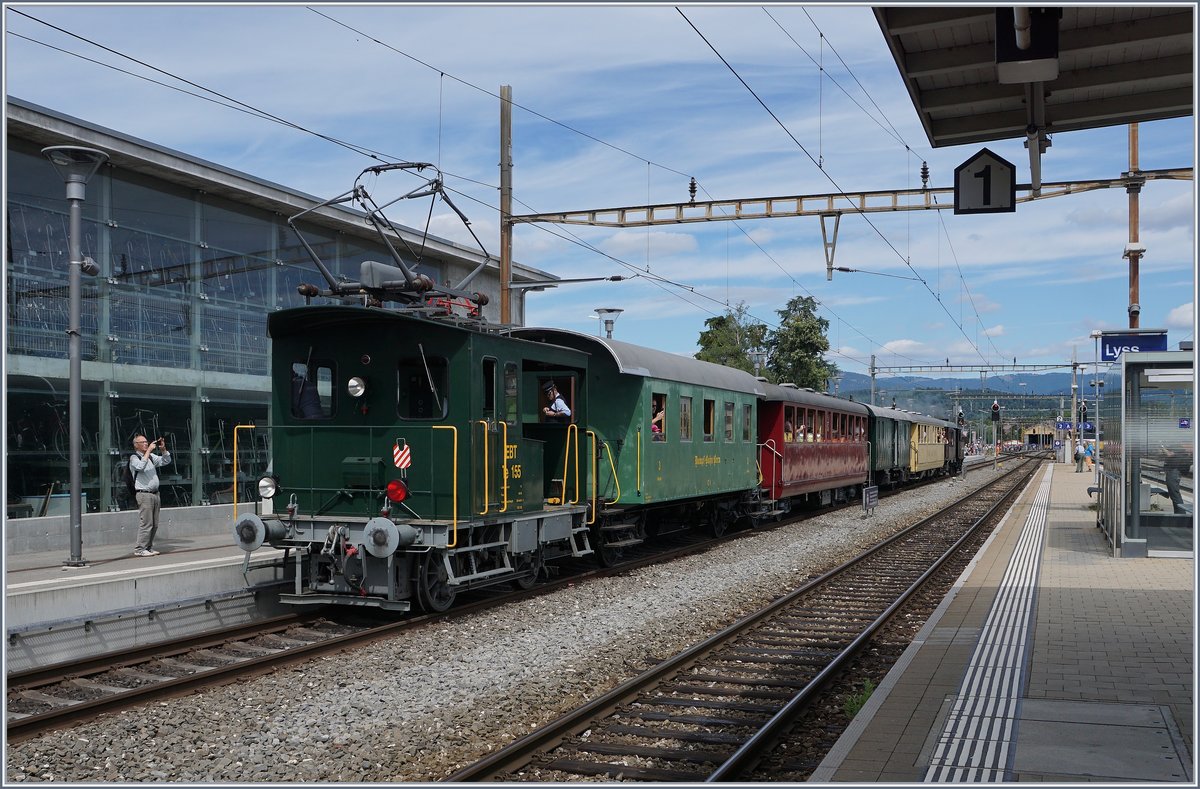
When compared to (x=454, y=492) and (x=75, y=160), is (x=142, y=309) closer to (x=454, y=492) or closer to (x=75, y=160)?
(x=75, y=160)

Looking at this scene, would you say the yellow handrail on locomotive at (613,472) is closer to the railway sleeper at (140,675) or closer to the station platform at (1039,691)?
the station platform at (1039,691)

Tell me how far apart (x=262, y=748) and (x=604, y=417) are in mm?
8972

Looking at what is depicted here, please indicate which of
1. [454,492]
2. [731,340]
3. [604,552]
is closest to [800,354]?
[731,340]

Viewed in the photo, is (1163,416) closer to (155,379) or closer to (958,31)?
(958,31)

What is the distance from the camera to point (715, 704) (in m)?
7.74

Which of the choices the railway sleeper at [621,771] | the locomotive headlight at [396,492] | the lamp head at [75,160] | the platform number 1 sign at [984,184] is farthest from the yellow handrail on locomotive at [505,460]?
the platform number 1 sign at [984,184]

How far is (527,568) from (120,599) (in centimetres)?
482

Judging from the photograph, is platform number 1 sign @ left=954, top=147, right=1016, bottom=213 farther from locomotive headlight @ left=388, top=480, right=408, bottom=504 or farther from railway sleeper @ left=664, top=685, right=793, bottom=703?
locomotive headlight @ left=388, top=480, right=408, bottom=504

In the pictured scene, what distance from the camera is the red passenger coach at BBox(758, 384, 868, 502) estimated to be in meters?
21.5

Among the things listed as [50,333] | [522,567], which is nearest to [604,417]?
[522,567]

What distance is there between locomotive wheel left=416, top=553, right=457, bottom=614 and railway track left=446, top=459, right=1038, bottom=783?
313 cm

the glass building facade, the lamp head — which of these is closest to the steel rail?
the lamp head

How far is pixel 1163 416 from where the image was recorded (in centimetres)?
1421

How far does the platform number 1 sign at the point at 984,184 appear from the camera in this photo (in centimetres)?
1024
